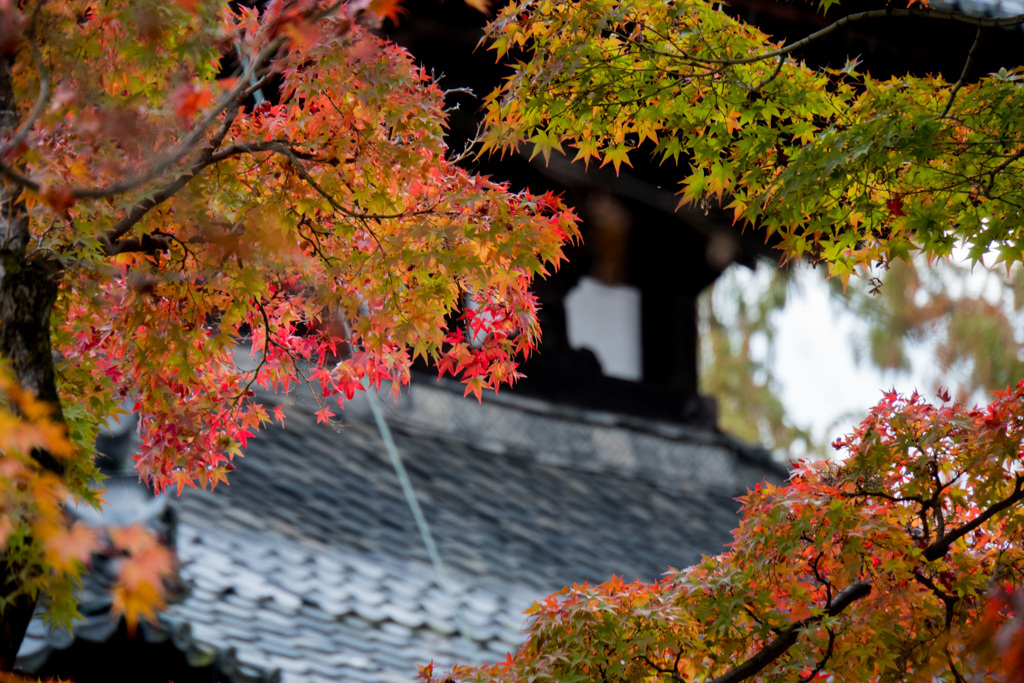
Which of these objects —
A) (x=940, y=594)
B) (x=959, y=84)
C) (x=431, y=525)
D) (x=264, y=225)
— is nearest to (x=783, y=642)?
(x=940, y=594)

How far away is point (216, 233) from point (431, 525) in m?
4.16

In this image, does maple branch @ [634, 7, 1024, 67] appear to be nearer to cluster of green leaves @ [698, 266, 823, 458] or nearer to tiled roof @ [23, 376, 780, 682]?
tiled roof @ [23, 376, 780, 682]

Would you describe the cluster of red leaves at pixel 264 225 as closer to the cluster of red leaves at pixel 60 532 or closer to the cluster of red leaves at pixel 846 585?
the cluster of red leaves at pixel 60 532

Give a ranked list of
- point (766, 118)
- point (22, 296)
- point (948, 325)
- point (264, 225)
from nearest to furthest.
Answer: point (22, 296)
point (264, 225)
point (766, 118)
point (948, 325)

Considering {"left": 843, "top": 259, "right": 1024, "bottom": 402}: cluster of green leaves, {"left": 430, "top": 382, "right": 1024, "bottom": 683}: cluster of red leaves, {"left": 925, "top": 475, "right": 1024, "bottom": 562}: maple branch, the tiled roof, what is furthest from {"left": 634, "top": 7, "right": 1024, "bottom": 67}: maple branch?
{"left": 843, "top": 259, "right": 1024, "bottom": 402}: cluster of green leaves

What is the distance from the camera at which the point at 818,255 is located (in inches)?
123

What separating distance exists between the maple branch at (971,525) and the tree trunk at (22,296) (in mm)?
2609

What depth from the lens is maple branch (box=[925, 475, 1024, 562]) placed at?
296 centimetres

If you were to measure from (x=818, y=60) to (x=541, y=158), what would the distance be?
1.94 metres

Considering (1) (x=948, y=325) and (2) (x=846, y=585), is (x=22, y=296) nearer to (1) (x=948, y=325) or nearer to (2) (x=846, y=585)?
(2) (x=846, y=585)

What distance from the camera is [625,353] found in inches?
365

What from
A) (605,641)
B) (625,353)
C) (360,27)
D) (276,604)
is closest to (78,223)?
(360,27)

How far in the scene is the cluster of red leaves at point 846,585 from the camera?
300 cm

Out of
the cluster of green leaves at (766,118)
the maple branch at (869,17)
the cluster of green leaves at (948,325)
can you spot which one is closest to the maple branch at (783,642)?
the cluster of green leaves at (766,118)
